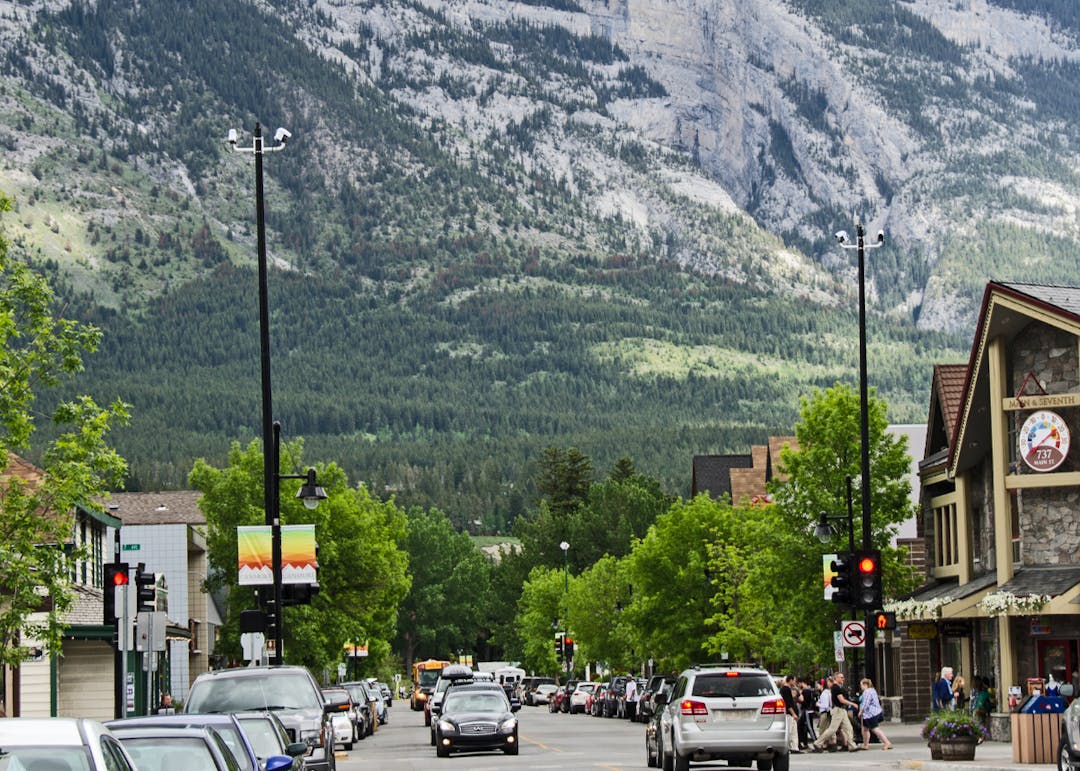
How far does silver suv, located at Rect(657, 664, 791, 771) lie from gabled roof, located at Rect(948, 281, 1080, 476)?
1788 centimetres

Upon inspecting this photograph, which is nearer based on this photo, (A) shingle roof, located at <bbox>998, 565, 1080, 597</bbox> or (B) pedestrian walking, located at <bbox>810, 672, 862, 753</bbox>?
(B) pedestrian walking, located at <bbox>810, 672, 862, 753</bbox>

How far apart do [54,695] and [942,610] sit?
24753mm

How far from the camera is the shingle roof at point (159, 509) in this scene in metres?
87.4

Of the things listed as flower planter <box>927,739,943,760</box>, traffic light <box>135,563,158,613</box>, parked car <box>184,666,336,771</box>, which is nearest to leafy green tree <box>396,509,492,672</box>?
traffic light <box>135,563,158,613</box>

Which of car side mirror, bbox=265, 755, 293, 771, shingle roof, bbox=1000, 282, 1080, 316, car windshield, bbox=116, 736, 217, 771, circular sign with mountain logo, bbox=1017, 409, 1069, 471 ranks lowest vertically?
car side mirror, bbox=265, 755, 293, 771

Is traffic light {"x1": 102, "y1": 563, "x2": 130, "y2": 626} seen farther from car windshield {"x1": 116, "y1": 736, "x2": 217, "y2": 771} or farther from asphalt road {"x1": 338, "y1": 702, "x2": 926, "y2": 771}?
car windshield {"x1": 116, "y1": 736, "x2": 217, "y2": 771}

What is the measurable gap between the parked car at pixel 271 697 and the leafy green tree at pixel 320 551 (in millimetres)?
43996

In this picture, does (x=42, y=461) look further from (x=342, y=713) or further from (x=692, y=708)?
(x=342, y=713)

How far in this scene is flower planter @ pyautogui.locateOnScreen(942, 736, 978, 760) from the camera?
117 ft

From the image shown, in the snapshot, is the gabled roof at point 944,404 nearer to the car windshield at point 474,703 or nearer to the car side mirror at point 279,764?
the car windshield at point 474,703

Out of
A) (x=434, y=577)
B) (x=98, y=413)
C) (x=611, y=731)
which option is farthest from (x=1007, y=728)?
(x=434, y=577)

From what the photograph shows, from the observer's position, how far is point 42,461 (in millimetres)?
27641

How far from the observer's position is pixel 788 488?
189 feet

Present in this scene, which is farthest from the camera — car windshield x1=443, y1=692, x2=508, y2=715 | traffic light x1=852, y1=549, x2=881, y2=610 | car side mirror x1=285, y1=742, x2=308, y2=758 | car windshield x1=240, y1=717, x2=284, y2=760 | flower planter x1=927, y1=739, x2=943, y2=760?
car windshield x1=443, y1=692, x2=508, y2=715
